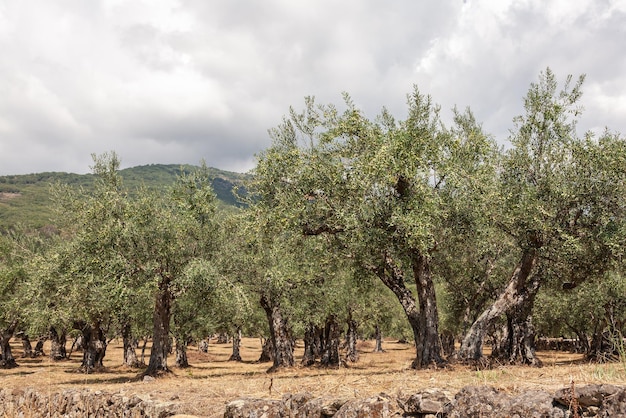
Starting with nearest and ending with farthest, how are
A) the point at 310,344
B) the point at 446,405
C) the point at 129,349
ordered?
the point at 446,405, the point at 310,344, the point at 129,349

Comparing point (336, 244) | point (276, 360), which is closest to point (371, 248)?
point (336, 244)

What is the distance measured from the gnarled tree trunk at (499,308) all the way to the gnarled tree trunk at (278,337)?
697 inches

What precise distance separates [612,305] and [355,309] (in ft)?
82.0

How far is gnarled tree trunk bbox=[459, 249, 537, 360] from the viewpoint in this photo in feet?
73.0

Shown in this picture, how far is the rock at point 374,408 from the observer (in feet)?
26.1

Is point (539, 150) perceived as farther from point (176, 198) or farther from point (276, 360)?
point (276, 360)

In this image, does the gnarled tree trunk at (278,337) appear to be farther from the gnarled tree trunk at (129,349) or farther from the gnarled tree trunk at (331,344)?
the gnarled tree trunk at (129,349)

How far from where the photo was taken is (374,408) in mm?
8023

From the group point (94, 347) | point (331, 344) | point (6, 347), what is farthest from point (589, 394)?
point (6, 347)

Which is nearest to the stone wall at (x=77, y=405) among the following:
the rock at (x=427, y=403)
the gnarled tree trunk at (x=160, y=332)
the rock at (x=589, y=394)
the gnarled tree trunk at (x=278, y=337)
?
the rock at (x=427, y=403)

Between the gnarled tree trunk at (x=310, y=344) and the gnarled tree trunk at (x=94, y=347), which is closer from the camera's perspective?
the gnarled tree trunk at (x=94, y=347)

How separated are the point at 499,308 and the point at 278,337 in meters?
19.8

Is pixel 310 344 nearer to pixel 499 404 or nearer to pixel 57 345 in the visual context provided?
pixel 57 345

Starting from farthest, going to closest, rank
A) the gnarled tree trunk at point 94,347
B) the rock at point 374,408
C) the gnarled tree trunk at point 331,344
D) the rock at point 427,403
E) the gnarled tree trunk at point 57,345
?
the gnarled tree trunk at point 57,345 → the gnarled tree trunk at point 331,344 → the gnarled tree trunk at point 94,347 → the rock at point 374,408 → the rock at point 427,403
